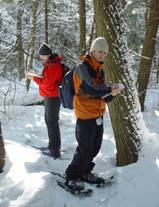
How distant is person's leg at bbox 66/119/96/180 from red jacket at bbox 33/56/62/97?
1.43m

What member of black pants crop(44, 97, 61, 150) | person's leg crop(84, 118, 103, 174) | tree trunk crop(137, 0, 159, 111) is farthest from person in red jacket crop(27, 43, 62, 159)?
tree trunk crop(137, 0, 159, 111)

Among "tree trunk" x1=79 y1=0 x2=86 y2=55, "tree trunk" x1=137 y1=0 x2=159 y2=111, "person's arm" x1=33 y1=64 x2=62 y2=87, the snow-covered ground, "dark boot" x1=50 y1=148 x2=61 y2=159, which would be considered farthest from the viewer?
"tree trunk" x1=79 y1=0 x2=86 y2=55

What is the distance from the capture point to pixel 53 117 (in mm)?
6344

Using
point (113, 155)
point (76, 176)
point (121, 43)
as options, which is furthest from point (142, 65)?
point (76, 176)

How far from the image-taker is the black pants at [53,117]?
6242 millimetres

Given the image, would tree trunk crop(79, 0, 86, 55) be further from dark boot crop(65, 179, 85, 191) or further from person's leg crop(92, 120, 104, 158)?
dark boot crop(65, 179, 85, 191)

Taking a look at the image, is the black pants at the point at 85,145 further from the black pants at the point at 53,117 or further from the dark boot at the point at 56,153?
the black pants at the point at 53,117

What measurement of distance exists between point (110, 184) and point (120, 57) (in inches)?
66.9

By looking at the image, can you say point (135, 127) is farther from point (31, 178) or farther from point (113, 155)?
point (31, 178)

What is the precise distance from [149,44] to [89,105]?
5387 millimetres

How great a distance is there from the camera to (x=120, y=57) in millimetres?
5152

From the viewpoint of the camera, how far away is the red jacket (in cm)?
605

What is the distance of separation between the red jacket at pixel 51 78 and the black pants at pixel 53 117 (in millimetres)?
131

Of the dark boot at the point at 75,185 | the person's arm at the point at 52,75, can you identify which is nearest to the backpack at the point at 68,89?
the dark boot at the point at 75,185
